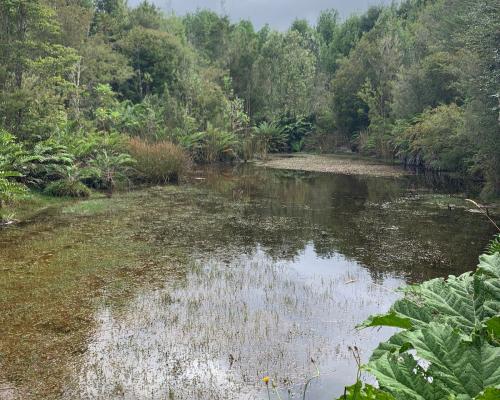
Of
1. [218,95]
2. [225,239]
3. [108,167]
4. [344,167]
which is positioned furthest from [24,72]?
[344,167]

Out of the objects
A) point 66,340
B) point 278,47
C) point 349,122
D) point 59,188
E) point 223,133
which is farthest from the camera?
point 278,47

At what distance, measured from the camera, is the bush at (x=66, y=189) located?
11962 millimetres

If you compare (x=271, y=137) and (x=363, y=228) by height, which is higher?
(x=271, y=137)

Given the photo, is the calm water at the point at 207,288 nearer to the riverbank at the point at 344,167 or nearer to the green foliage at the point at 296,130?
the riverbank at the point at 344,167

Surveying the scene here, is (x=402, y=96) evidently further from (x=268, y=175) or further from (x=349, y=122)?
(x=268, y=175)

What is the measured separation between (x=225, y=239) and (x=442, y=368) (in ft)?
24.5

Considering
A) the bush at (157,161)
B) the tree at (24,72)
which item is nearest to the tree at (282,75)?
the bush at (157,161)

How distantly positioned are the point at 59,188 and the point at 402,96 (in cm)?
1705

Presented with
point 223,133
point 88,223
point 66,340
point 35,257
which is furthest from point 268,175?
point 66,340

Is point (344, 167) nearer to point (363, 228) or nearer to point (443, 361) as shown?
point (363, 228)

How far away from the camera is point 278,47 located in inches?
1302

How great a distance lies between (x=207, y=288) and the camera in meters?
6.07

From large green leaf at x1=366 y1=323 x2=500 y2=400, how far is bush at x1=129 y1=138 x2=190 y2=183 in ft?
47.6

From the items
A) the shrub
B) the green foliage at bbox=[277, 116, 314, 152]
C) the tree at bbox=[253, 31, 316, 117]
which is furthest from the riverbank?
the tree at bbox=[253, 31, 316, 117]
